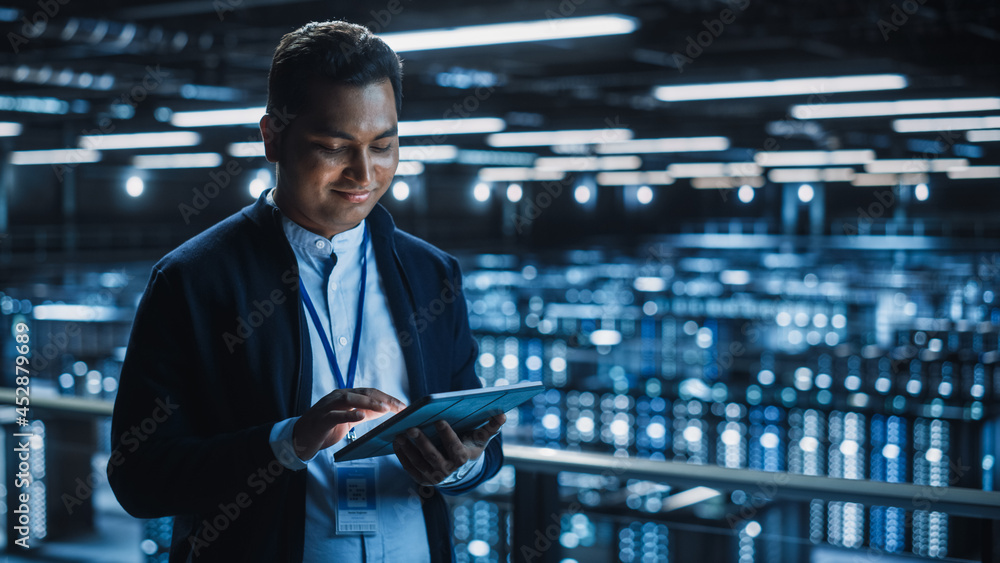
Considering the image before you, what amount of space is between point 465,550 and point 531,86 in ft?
20.2

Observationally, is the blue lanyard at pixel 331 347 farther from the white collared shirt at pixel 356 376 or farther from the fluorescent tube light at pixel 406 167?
the fluorescent tube light at pixel 406 167

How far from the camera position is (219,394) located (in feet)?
3.19

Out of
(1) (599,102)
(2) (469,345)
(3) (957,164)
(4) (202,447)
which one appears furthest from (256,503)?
(3) (957,164)

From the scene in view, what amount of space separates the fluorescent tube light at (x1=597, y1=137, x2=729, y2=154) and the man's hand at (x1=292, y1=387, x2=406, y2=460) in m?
10.4

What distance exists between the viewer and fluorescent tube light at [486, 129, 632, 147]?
1021cm

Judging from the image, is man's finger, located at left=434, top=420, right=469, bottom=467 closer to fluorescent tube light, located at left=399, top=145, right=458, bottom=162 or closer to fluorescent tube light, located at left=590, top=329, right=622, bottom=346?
fluorescent tube light, located at left=590, top=329, right=622, bottom=346

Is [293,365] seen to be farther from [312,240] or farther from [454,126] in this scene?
[454,126]

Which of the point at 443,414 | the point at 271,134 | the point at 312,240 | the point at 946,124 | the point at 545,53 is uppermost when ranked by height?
the point at 545,53

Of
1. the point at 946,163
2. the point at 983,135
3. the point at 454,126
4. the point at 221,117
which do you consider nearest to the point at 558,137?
the point at 454,126

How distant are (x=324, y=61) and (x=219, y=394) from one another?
384 millimetres

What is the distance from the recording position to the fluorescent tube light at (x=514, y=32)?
3.78 m

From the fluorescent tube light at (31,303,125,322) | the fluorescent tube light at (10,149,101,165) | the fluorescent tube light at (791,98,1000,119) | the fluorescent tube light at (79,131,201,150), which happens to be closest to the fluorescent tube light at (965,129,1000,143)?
the fluorescent tube light at (791,98,1000,119)

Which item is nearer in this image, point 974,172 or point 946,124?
point 946,124

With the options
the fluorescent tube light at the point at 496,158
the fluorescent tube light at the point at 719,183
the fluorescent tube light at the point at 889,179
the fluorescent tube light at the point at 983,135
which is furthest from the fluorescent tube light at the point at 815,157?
the fluorescent tube light at the point at 719,183
